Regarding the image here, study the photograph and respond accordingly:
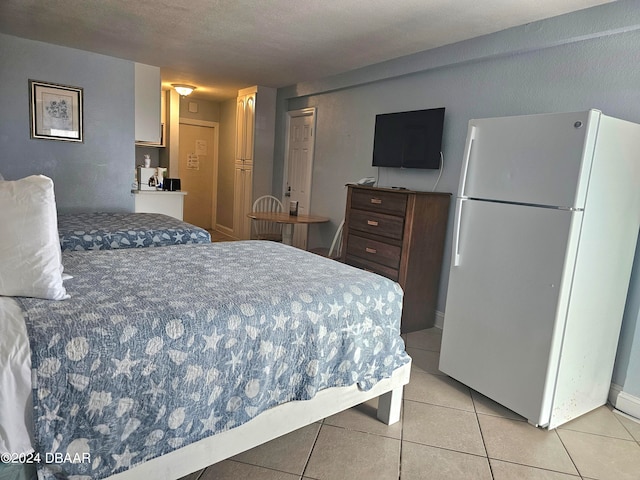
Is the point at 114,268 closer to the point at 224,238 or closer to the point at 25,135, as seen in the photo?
the point at 25,135

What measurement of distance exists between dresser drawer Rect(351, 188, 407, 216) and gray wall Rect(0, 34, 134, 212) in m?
2.79

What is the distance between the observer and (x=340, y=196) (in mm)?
4824

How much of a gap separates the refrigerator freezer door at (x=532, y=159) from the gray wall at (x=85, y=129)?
3895 mm

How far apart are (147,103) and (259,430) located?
174 inches

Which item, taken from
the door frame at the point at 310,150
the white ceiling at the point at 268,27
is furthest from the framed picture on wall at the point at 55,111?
the door frame at the point at 310,150

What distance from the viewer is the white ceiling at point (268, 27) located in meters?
2.73

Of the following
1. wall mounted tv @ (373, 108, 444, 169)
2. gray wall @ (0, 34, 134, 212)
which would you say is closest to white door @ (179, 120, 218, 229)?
gray wall @ (0, 34, 134, 212)

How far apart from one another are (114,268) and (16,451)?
2.89ft

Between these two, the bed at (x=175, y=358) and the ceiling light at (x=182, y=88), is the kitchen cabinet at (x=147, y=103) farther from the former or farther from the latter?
the bed at (x=175, y=358)

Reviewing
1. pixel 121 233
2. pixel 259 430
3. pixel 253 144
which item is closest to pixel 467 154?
pixel 259 430

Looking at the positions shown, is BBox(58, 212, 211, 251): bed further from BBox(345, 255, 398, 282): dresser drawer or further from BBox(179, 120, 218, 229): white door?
BBox(179, 120, 218, 229): white door

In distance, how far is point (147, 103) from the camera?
487cm

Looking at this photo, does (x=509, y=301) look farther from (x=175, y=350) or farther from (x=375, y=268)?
(x=175, y=350)

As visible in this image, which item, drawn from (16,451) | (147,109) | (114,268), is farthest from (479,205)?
(147,109)
